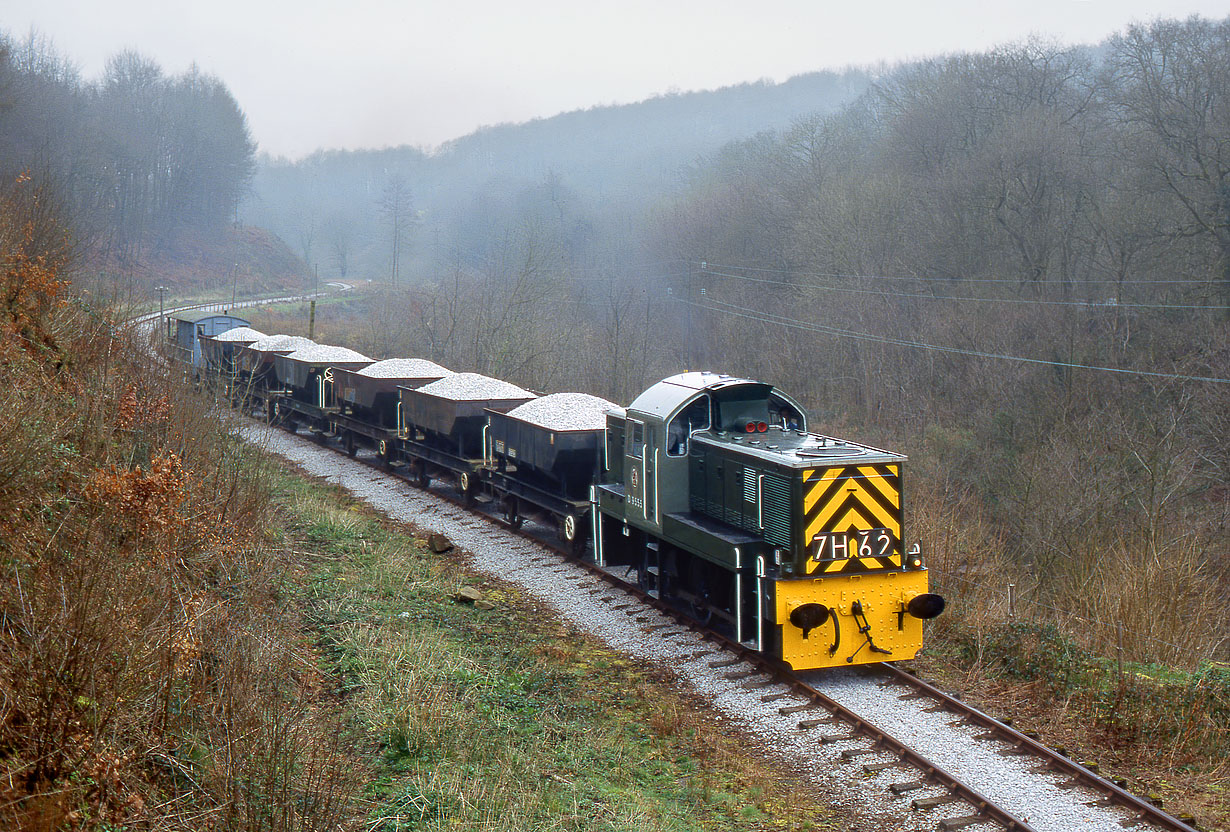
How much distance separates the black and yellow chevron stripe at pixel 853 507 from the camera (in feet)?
33.0

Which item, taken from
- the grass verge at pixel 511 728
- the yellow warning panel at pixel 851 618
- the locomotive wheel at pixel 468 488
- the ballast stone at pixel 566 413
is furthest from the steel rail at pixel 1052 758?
the locomotive wheel at pixel 468 488

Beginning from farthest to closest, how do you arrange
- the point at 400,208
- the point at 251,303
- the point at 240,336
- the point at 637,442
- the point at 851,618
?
the point at 400,208
the point at 251,303
the point at 240,336
the point at 637,442
the point at 851,618

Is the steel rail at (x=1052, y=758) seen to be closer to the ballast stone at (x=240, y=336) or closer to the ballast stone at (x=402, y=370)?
the ballast stone at (x=402, y=370)

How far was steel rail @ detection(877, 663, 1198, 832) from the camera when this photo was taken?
23.3 feet

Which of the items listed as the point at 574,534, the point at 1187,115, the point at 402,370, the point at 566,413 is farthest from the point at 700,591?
the point at 1187,115

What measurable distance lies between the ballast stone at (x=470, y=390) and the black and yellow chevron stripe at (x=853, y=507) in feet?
34.5

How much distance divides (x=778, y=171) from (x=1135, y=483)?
31563 millimetres

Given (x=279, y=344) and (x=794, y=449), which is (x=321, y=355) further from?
(x=794, y=449)

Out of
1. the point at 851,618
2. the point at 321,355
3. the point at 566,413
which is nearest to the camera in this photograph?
the point at 851,618

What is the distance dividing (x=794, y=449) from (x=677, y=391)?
204 centimetres

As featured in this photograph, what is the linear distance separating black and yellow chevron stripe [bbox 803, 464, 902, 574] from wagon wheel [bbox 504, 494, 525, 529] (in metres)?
8.54

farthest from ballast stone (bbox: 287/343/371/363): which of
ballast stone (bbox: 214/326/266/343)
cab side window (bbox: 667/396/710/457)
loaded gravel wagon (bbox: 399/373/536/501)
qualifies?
cab side window (bbox: 667/396/710/457)

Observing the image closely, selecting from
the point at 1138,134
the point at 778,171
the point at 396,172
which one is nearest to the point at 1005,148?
the point at 1138,134

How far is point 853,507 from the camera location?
1023 cm
